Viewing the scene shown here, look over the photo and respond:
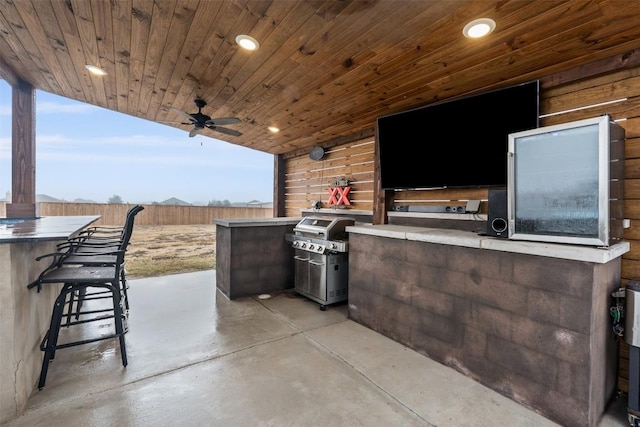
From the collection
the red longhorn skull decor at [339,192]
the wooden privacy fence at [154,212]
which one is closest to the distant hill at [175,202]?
the wooden privacy fence at [154,212]

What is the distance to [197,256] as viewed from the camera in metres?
6.34

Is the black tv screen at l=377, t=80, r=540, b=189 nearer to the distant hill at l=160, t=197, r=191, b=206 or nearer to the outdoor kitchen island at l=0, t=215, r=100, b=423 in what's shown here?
the outdoor kitchen island at l=0, t=215, r=100, b=423

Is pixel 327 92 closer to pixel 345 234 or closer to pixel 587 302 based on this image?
pixel 345 234

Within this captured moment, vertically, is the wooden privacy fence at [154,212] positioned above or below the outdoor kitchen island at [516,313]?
above

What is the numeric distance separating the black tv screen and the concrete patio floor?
5.66 ft

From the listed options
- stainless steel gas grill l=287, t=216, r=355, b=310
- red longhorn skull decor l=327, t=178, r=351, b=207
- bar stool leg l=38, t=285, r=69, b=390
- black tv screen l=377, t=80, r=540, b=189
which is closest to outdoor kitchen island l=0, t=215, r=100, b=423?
bar stool leg l=38, t=285, r=69, b=390

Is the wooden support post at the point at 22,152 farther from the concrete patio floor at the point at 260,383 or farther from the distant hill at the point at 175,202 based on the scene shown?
the distant hill at the point at 175,202

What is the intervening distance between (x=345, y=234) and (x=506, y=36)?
7.93 feet

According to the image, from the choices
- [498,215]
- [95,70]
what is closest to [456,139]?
[498,215]

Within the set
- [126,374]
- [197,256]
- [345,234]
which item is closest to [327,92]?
[345,234]

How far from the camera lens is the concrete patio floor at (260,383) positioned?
1.70 metres

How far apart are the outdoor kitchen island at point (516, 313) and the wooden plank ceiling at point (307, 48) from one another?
1376 mm

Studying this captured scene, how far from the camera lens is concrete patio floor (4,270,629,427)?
5.57ft

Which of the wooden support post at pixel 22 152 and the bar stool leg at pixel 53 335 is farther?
the wooden support post at pixel 22 152
